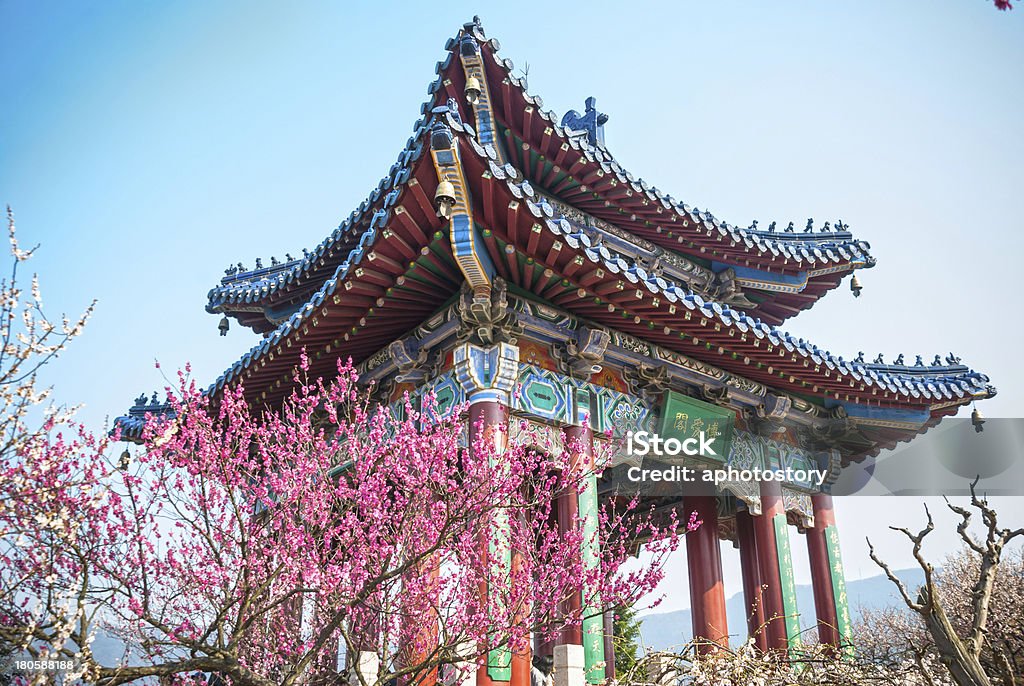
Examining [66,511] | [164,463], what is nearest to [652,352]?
[164,463]

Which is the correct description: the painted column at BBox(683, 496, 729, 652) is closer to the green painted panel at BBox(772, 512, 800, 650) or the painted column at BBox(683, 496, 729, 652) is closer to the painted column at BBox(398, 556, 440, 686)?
the green painted panel at BBox(772, 512, 800, 650)

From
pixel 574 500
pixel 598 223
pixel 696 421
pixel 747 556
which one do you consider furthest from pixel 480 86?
pixel 747 556

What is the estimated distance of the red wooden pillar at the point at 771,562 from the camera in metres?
9.54

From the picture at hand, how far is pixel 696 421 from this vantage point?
9.40 m

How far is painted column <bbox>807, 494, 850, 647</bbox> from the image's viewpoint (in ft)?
33.5

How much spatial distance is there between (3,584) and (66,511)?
3.38 ft

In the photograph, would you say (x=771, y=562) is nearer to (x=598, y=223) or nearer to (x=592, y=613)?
(x=592, y=613)

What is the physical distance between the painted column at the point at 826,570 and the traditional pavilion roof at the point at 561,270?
1.37m

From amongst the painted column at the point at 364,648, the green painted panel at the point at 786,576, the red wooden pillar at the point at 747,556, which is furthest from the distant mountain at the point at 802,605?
the painted column at the point at 364,648

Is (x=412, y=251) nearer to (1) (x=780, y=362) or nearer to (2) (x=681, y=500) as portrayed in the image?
(1) (x=780, y=362)

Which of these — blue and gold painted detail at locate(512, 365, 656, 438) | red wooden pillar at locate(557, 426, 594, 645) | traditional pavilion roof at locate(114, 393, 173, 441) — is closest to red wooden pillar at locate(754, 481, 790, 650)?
blue and gold painted detail at locate(512, 365, 656, 438)

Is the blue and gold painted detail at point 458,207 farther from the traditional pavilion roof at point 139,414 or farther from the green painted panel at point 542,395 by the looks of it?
the traditional pavilion roof at point 139,414

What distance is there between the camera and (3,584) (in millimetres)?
4816

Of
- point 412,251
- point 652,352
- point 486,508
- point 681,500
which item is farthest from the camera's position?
point 681,500
